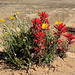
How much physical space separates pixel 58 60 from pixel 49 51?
42 cm

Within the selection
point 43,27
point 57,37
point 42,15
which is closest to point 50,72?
point 57,37

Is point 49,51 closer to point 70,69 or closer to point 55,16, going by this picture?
point 70,69

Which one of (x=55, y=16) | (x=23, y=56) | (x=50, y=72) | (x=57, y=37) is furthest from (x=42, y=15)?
(x=55, y=16)

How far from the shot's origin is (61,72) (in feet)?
7.34

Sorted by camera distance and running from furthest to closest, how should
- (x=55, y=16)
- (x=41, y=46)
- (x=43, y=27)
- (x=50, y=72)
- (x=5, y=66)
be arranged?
(x=55, y=16) < (x=5, y=66) < (x=50, y=72) < (x=41, y=46) < (x=43, y=27)

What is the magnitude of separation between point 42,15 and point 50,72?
1372mm

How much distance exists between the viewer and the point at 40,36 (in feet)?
6.37

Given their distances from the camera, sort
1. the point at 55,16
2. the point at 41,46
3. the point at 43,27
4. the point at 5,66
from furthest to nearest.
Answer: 1. the point at 55,16
2. the point at 5,66
3. the point at 41,46
4. the point at 43,27

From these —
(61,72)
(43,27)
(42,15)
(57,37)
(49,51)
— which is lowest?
(61,72)

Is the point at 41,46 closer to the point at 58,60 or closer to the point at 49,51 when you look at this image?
the point at 49,51

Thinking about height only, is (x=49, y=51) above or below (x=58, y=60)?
above

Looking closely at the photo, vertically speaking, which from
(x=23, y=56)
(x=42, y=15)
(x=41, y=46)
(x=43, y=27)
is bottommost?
(x=23, y=56)

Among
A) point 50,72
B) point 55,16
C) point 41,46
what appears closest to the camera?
point 41,46

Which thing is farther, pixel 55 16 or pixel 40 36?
pixel 55 16
